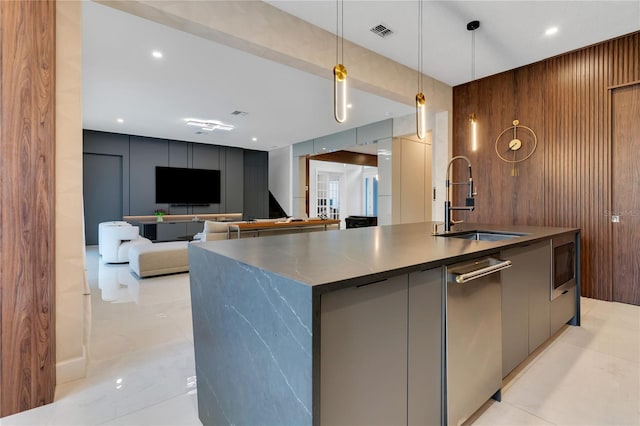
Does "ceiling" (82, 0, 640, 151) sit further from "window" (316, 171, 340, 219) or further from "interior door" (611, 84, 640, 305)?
"window" (316, 171, 340, 219)

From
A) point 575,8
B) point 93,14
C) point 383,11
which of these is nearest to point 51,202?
point 93,14

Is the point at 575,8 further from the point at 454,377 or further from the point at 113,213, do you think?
the point at 113,213

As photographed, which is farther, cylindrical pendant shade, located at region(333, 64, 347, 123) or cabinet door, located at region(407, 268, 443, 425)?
cylindrical pendant shade, located at region(333, 64, 347, 123)

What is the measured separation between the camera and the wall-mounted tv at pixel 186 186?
29.1ft

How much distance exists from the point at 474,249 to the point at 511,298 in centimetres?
59

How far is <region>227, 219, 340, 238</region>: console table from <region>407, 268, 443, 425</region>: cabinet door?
369cm

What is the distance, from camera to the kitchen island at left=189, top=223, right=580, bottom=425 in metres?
0.96

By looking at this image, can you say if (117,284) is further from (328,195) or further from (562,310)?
(328,195)

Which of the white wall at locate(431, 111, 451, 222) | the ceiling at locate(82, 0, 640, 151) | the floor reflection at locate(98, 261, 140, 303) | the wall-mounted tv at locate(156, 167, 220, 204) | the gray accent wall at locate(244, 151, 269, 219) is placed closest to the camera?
the ceiling at locate(82, 0, 640, 151)

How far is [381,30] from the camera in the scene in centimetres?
338

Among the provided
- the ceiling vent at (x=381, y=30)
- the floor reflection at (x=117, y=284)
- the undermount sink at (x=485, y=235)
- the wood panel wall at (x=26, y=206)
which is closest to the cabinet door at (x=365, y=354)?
the undermount sink at (x=485, y=235)

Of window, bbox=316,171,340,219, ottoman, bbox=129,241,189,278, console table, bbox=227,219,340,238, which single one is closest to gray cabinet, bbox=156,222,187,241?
ottoman, bbox=129,241,189,278

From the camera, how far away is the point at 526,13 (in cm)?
304

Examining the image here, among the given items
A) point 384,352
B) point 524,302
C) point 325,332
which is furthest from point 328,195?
point 325,332
